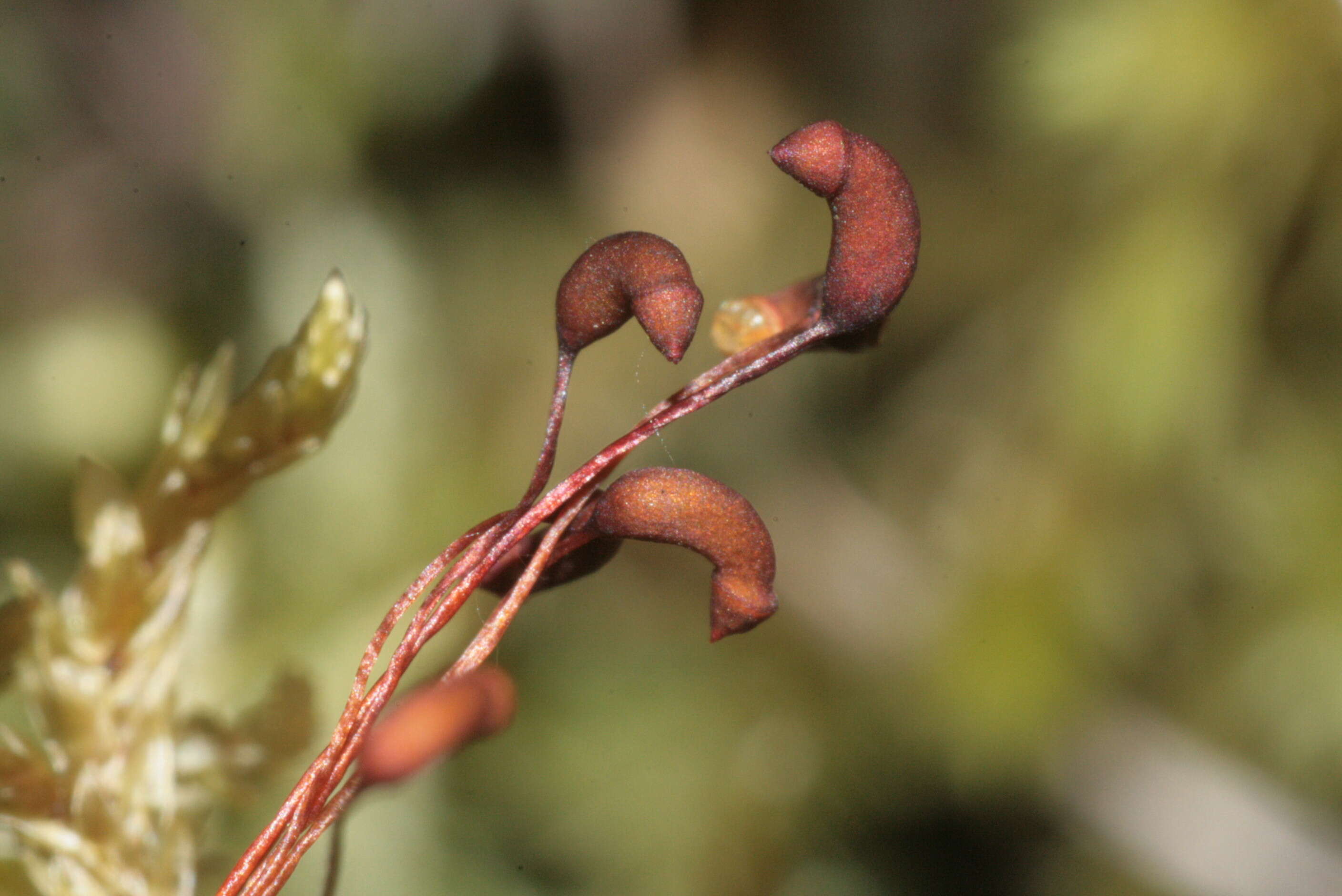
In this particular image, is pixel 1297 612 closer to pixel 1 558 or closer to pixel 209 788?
pixel 209 788

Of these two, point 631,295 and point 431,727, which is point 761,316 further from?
point 431,727

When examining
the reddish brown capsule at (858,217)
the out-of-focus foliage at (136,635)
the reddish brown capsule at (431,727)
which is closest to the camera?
the reddish brown capsule at (431,727)

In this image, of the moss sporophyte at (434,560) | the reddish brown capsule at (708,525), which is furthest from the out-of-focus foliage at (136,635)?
the reddish brown capsule at (708,525)

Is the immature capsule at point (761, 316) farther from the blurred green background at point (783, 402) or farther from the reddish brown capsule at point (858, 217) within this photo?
the blurred green background at point (783, 402)

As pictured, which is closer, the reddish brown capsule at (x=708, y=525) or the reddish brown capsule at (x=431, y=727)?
the reddish brown capsule at (x=431, y=727)

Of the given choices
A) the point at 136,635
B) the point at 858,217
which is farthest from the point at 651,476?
the point at 136,635

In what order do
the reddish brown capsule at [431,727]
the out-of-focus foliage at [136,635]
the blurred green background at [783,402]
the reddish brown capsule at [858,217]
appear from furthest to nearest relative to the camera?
the blurred green background at [783,402]
the out-of-focus foliage at [136,635]
the reddish brown capsule at [858,217]
the reddish brown capsule at [431,727]

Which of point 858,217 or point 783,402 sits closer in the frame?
point 858,217
